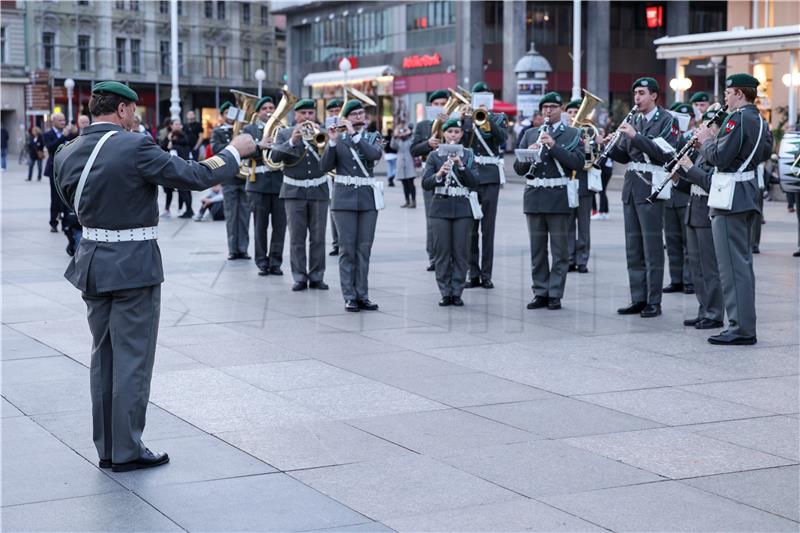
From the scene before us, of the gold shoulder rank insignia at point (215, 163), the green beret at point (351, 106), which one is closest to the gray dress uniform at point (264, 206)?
the green beret at point (351, 106)

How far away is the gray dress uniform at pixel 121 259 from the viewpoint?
6457 mm

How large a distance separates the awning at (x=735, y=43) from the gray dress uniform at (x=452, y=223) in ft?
58.7

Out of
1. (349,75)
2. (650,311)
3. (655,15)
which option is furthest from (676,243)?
(349,75)

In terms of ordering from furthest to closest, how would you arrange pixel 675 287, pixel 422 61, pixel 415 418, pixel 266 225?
pixel 422 61
pixel 266 225
pixel 675 287
pixel 415 418

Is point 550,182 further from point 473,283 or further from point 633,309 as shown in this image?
point 473,283

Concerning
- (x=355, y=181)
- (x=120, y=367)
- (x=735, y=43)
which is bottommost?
(x=120, y=367)

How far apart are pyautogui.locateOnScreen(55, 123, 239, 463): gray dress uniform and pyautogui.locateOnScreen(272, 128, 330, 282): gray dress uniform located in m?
7.12

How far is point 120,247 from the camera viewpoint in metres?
6.54

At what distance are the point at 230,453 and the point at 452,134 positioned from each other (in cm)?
640

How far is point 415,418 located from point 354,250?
16.2 feet

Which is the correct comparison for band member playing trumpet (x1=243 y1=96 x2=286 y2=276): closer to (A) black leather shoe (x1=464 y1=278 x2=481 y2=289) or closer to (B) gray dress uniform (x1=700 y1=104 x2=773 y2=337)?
(A) black leather shoe (x1=464 y1=278 x2=481 y2=289)

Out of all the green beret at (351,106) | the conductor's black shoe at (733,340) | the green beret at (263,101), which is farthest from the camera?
the green beret at (263,101)

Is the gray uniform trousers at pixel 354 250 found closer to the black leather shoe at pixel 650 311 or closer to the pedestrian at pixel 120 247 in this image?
the black leather shoe at pixel 650 311

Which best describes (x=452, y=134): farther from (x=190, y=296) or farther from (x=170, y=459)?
Result: (x=170, y=459)
